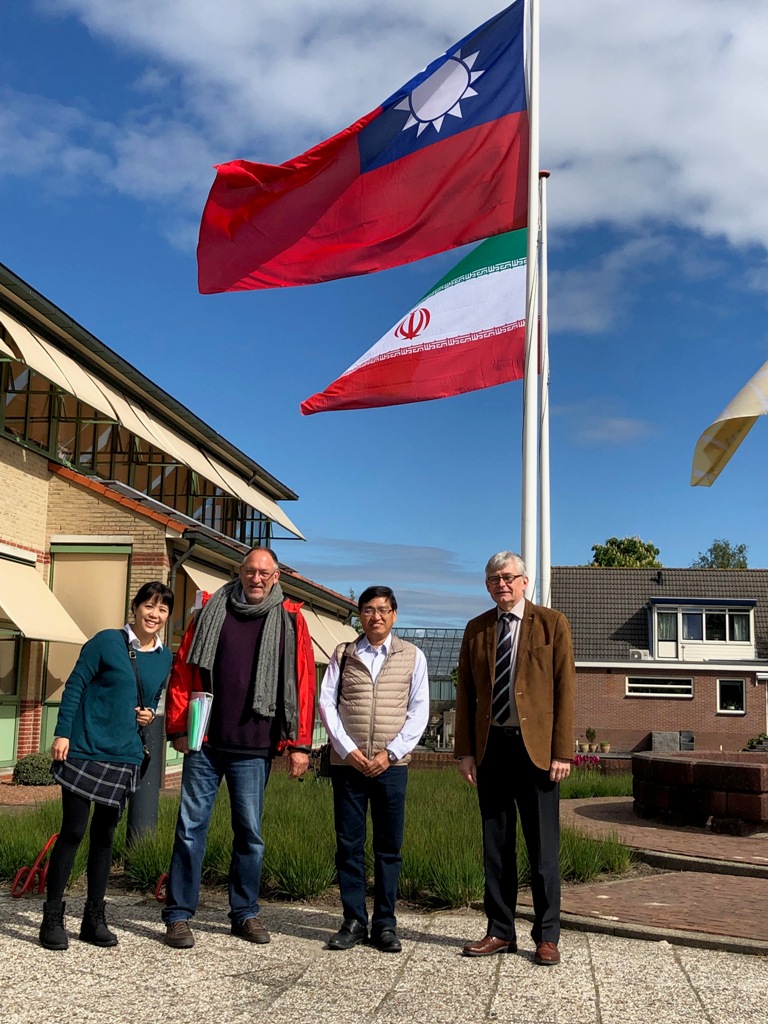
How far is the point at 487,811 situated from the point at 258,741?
129 cm

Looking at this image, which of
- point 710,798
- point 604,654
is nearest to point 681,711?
point 604,654

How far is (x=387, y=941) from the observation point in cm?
571

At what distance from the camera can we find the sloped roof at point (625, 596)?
4494 cm

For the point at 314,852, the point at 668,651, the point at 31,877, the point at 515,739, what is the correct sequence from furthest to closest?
the point at 668,651 → the point at 314,852 → the point at 31,877 → the point at 515,739

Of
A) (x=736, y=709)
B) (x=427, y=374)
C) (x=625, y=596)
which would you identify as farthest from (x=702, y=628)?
(x=427, y=374)

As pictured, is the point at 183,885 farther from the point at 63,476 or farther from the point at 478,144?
the point at 63,476

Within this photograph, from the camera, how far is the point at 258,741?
234 inches

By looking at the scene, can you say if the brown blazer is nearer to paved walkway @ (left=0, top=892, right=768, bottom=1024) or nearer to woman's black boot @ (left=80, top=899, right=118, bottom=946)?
paved walkway @ (left=0, top=892, right=768, bottom=1024)

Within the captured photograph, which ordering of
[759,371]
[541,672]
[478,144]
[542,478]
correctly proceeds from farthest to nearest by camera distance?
[542,478], [478,144], [541,672], [759,371]

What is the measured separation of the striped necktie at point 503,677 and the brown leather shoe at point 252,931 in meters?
1.70

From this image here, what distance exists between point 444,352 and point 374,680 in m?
4.80

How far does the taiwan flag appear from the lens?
32.6ft

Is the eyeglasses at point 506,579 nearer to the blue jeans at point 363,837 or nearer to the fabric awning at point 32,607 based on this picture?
the blue jeans at point 363,837

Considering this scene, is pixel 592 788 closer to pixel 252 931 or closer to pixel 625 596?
pixel 252 931
